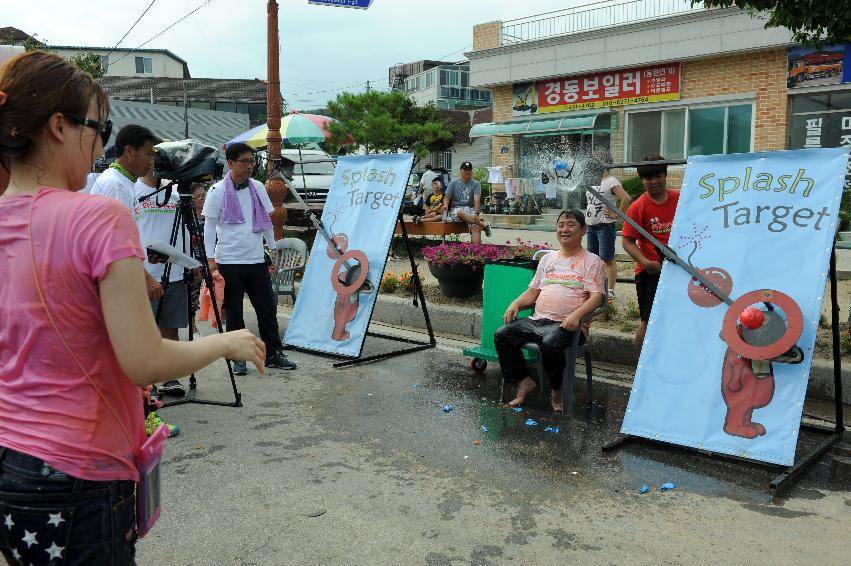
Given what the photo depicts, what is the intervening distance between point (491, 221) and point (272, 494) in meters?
18.2

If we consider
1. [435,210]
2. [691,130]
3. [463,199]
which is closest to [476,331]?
[463,199]

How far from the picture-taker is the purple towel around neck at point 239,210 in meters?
6.77

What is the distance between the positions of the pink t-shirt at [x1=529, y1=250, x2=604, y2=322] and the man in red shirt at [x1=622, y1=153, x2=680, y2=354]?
35cm

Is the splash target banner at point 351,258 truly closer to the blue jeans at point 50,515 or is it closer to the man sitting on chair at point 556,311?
the man sitting on chair at point 556,311

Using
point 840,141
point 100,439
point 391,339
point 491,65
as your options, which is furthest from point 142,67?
point 100,439

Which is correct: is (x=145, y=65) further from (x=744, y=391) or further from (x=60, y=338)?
(x=60, y=338)

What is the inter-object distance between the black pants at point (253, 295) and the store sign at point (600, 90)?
15443mm

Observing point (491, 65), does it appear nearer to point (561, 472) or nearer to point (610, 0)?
point (610, 0)

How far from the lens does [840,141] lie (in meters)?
17.0

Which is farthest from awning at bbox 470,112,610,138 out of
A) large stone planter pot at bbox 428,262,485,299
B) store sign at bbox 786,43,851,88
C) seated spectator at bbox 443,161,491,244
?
large stone planter pot at bbox 428,262,485,299

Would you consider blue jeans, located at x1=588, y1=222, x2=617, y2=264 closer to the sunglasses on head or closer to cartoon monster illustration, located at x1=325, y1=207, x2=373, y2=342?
cartoon monster illustration, located at x1=325, y1=207, x2=373, y2=342

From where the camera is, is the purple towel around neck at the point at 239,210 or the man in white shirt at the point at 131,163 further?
the purple towel around neck at the point at 239,210

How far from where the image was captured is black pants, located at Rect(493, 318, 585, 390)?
565cm

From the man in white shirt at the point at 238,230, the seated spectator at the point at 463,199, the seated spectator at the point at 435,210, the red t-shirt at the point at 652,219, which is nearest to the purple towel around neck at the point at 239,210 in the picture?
the man in white shirt at the point at 238,230
